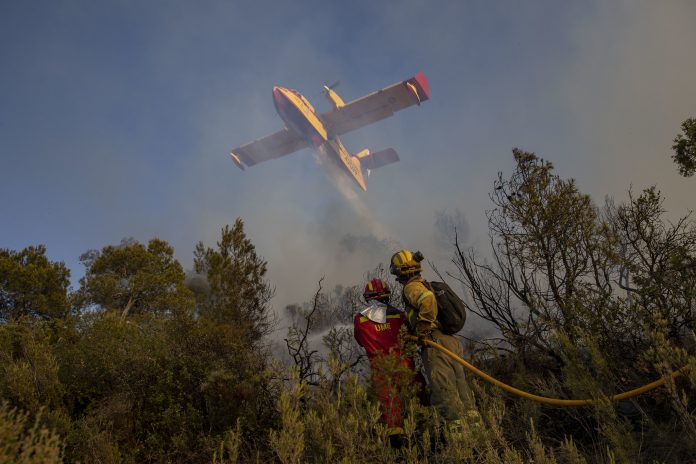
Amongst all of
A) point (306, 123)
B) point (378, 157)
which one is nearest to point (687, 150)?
point (306, 123)

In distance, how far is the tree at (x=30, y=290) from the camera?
1761 centimetres

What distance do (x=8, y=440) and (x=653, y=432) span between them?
399 cm

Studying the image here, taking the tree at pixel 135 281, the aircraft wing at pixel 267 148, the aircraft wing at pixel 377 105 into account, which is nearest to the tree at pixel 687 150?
the tree at pixel 135 281

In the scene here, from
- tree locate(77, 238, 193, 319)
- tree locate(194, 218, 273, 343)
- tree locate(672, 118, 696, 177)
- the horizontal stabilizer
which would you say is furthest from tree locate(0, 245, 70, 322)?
the horizontal stabilizer

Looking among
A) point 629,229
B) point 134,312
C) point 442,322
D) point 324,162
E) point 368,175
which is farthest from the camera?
point 368,175

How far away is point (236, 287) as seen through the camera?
8547 mm

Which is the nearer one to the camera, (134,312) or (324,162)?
(134,312)

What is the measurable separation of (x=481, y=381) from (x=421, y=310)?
1394mm

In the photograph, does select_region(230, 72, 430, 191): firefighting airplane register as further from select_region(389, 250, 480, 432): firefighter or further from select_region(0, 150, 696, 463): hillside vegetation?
select_region(389, 250, 480, 432): firefighter

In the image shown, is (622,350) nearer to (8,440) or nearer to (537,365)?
→ (537,365)

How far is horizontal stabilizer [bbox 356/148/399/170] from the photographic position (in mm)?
49312

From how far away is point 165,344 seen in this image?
5.70 m

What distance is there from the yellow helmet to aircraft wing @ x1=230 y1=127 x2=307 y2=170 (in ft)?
115

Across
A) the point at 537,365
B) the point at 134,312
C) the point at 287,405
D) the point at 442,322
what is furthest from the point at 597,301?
the point at 134,312
